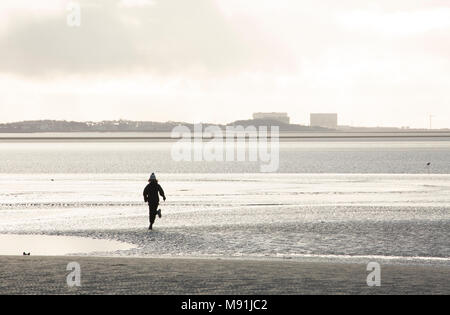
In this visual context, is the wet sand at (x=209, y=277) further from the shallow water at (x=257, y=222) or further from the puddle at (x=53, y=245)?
the puddle at (x=53, y=245)

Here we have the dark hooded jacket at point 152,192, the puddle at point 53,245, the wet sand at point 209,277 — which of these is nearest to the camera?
the wet sand at point 209,277

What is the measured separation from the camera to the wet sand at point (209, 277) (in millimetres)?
14492

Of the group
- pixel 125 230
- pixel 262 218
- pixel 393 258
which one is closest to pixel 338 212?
pixel 262 218

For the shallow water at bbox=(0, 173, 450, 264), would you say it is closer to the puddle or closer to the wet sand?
the puddle

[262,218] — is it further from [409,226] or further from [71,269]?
[71,269]

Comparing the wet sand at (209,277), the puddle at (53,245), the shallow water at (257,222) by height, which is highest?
the wet sand at (209,277)

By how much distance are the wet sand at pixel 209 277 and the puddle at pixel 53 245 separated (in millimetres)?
3457

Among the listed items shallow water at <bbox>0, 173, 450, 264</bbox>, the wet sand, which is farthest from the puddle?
the wet sand

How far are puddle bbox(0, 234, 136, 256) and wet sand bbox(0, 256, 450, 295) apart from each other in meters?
3.46

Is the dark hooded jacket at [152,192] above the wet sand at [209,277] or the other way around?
above

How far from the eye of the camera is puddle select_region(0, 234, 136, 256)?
23.1 meters

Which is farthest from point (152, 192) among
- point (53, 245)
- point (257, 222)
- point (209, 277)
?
point (209, 277)

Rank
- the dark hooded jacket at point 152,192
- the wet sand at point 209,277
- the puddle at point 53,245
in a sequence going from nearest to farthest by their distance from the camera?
the wet sand at point 209,277 < the puddle at point 53,245 < the dark hooded jacket at point 152,192

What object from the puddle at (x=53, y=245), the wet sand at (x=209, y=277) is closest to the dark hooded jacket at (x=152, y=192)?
the puddle at (x=53, y=245)
